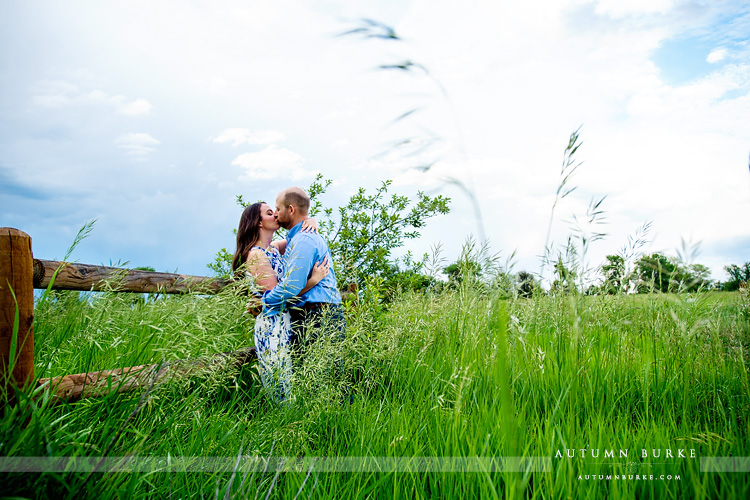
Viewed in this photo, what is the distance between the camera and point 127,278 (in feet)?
13.2

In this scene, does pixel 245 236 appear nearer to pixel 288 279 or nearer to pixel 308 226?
pixel 308 226

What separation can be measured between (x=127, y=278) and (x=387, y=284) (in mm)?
3901

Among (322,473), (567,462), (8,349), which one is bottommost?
(322,473)

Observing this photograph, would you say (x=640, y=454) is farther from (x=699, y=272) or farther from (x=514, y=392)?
(x=699, y=272)

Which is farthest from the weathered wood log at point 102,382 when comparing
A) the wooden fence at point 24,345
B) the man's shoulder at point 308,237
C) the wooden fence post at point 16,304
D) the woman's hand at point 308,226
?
the woman's hand at point 308,226

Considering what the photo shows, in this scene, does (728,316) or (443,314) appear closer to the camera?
(728,316)

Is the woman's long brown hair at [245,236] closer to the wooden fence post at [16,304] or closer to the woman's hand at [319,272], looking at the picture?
the woman's hand at [319,272]

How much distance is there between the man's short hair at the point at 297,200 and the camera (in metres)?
4.33

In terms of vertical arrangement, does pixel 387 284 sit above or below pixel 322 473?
above

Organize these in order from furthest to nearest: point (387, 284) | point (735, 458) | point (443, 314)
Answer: point (387, 284), point (443, 314), point (735, 458)

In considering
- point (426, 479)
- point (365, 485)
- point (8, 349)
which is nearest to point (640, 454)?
point (426, 479)

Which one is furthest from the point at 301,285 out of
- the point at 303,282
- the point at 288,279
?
the point at 288,279

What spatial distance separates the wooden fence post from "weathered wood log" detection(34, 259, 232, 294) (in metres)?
0.43

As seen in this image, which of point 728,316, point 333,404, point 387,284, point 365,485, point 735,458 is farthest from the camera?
point 387,284
